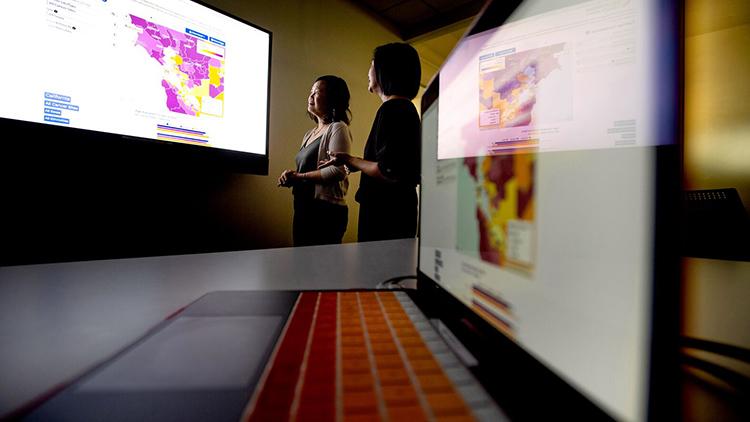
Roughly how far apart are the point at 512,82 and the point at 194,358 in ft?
0.88

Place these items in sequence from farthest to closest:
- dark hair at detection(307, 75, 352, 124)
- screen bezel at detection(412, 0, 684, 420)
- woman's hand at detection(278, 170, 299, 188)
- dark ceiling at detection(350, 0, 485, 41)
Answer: dark ceiling at detection(350, 0, 485, 41)
dark hair at detection(307, 75, 352, 124)
woman's hand at detection(278, 170, 299, 188)
screen bezel at detection(412, 0, 684, 420)

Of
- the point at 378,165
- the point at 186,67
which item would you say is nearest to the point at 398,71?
the point at 378,165

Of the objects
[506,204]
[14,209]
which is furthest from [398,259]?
[14,209]

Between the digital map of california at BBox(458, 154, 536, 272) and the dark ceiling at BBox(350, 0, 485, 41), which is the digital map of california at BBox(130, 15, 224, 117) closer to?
the digital map of california at BBox(458, 154, 536, 272)

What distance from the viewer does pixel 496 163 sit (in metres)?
0.23

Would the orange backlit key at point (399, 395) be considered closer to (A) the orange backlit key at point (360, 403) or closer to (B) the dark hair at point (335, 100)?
(A) the orange backlit key at point (360, 403)

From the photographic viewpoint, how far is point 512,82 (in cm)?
23

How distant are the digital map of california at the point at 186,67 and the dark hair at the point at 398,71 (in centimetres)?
57

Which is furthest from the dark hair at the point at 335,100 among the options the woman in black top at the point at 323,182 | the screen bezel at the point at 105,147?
the screen bezel at the point at 105,147

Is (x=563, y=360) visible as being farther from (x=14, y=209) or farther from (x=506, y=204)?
(x=14, y=209)

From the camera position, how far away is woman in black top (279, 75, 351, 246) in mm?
1388

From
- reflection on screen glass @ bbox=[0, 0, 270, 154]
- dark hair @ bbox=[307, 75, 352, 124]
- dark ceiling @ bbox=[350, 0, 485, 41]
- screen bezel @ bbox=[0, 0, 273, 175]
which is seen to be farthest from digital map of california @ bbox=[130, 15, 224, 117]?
dark ceiling @ bbox=[350, 0, 485, 41]

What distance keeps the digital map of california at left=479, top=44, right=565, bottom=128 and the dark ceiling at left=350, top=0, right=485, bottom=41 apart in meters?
2.49

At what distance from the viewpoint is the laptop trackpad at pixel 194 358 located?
0.66 ft
